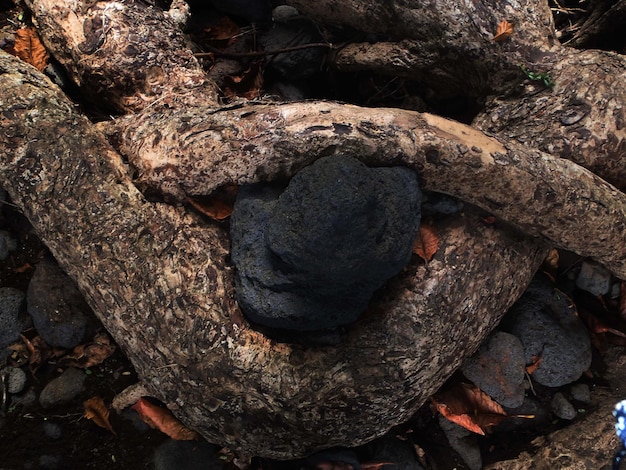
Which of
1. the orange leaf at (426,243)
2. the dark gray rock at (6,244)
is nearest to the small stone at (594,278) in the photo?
the orange leaf at (426,243)

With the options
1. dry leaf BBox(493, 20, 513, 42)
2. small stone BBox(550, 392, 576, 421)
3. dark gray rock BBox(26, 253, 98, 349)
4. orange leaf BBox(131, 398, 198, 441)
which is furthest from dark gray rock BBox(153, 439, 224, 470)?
dry leaf BBox(493, 20, 513, 42)

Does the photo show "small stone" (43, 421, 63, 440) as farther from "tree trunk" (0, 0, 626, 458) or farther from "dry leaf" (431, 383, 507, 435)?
"dry leaf" (431, 383, 507, 435)

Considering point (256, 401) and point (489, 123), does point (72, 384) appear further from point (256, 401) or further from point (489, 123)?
point (489, 123)

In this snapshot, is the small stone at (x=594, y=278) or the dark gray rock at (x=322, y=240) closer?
the dark gray rock at (x=322, y=240)

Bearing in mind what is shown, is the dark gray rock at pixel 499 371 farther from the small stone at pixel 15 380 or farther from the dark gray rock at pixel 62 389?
the small stone at pixel 15 380

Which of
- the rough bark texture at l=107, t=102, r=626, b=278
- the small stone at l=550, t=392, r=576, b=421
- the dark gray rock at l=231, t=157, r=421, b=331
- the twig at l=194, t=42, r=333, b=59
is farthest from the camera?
the twig at l=194, t=42, r=333, b=59

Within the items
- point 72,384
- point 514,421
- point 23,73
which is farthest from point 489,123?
point 72,384

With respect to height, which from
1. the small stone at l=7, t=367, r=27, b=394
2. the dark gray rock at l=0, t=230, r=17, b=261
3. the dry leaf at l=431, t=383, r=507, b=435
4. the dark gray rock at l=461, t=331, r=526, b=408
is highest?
the dark gray rock at l=0, t=230, r=17, b=261
